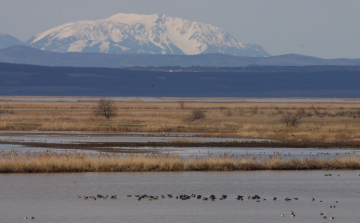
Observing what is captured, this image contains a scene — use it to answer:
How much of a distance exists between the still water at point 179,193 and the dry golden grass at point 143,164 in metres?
0.74

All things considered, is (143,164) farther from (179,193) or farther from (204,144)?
(204,144)

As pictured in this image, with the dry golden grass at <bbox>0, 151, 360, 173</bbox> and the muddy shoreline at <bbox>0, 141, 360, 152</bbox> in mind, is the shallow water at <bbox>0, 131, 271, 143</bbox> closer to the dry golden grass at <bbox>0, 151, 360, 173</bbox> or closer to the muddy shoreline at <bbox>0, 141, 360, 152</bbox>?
the muddy shoreline at <bbox>0, 141, 360, 152</bbox>

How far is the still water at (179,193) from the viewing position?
1775cm

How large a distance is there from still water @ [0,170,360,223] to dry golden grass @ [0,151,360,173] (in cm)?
74

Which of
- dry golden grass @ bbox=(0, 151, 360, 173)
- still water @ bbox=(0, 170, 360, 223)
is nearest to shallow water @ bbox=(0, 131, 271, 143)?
dry golden grass @ bbox=(0, 151, 360, 173)

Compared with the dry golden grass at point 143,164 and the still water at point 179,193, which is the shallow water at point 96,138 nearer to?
the dry golden grass at point 143,164

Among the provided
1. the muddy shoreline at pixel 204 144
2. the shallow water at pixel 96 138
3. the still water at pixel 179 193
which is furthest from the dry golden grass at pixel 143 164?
the shallow water at pixel 96 138

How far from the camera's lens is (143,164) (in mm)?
27781

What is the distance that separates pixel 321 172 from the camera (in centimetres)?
2769

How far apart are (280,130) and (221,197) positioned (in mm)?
29622

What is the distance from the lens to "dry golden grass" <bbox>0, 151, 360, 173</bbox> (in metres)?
27.1

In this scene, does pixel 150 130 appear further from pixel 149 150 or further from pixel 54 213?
pixel 54 213

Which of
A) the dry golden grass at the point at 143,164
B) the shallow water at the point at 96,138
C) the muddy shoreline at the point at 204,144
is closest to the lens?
the dry golden grass at the point at 143,164

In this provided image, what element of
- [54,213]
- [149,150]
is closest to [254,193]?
[54,213]
